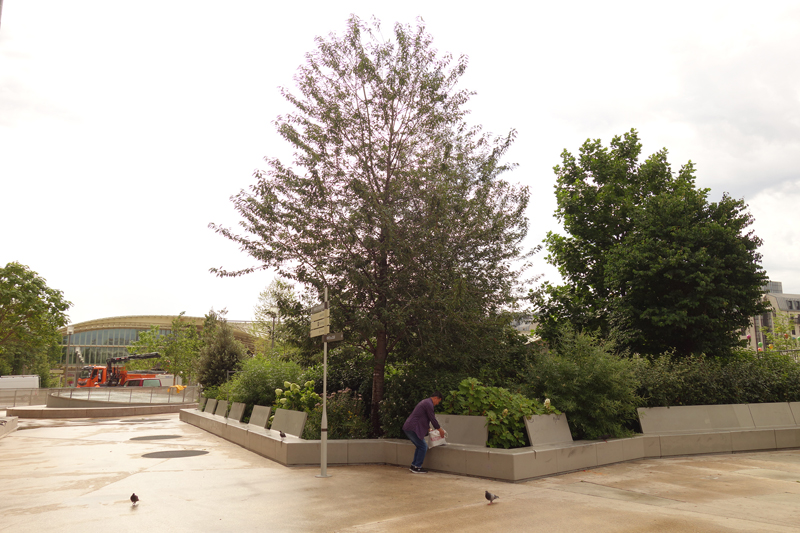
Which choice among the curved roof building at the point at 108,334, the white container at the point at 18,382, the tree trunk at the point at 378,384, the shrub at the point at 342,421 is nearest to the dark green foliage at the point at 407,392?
the tree trunk at the point at 378,384

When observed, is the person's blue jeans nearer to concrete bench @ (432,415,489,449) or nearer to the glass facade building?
concrete bench @ (432,415,489,449)

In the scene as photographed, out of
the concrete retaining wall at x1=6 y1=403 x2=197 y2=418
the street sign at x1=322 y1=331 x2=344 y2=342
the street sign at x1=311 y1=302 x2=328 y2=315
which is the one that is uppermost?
the street sign at x1=311 y1=302 x2=328 y2=315

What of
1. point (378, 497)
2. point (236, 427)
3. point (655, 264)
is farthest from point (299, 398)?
point (655, 264)

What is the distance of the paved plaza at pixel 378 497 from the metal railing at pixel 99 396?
2397 cm

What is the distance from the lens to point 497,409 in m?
10.8

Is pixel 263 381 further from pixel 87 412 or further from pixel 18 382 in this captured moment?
pixel 18 382

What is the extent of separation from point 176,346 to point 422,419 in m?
55.5

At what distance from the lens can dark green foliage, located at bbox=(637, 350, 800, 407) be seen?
44.2 ft

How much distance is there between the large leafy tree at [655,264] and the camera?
1905 cm

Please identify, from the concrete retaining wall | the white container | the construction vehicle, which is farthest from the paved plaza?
the construction vehicle

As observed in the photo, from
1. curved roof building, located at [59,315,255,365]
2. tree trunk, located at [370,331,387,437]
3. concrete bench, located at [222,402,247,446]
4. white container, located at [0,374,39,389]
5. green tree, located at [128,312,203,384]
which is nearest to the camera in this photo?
tree trunk, located at [370,331,387,437]

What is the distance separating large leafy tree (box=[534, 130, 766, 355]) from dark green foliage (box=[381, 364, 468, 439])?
5.06 metres

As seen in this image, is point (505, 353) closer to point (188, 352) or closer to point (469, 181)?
point (469, 181)

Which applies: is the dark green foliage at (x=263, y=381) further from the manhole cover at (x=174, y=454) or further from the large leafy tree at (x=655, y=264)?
the large leafy tree at (x=655, y=264)
